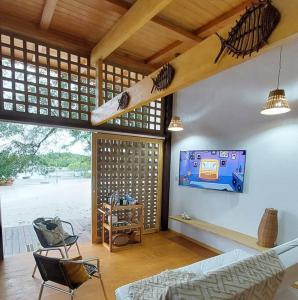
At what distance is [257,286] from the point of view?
126cm

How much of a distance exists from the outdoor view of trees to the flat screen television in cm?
333

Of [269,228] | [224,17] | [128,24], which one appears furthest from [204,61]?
[269,228]

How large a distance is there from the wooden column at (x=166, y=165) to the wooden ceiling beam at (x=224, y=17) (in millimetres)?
1630

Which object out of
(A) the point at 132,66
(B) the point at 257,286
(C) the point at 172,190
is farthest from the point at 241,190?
(A) the point at 132,66

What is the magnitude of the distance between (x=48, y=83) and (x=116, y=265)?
2.80 metres

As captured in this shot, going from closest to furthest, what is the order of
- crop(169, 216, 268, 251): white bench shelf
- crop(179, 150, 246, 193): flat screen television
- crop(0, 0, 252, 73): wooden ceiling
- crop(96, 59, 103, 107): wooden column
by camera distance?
crop(0, 0, 252, 73): wooden ceiling, crop(169, 216, 268, 251): white bench shelf, crop(179, 150, 246, 193): flat screen television, crop(96, 59, 103, 107): wooden column

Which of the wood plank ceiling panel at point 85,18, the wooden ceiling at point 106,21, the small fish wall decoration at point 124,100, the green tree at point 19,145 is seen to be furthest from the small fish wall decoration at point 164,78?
the green tree at point 19,145

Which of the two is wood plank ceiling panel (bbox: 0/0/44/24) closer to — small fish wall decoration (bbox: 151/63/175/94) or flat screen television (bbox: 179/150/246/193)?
small fish wall decoration (bbox: 151/63/175/94)

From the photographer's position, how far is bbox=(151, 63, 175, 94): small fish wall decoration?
1839 mm

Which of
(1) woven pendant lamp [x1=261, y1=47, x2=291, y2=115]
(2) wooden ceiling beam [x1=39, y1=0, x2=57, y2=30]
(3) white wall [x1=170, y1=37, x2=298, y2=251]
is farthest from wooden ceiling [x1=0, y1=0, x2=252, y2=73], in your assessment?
(1) woven pendant lamp [x1=261, y1=47, x2=291, y2=115]

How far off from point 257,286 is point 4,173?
7.13 metres

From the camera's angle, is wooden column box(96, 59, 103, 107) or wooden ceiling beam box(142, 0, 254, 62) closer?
wooden ceiling beam box(142, 0, 254, 62)

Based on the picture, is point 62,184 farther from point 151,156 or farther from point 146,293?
point 146,293

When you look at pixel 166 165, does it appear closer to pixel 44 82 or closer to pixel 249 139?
pixel 249 139
